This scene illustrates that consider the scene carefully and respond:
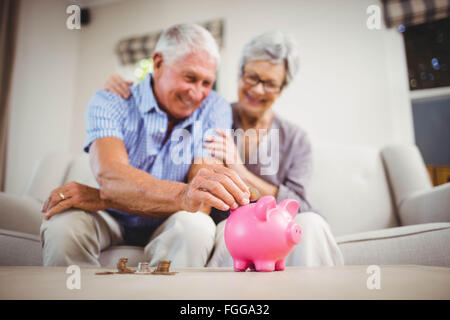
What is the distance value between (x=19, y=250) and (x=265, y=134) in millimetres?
896

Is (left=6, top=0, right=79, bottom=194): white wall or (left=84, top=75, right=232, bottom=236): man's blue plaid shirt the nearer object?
Result: (left=84, top=75, right=232, bottom=236): man's blue plaid shirt

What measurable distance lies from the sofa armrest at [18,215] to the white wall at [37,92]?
1463mm

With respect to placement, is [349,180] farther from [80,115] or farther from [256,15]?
[80,115]

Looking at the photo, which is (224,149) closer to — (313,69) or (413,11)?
(313,69)

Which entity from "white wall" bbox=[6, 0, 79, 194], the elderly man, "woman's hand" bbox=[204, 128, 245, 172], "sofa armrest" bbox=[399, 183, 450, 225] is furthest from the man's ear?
"white wall" bbox=[6, 0, 79, 194]

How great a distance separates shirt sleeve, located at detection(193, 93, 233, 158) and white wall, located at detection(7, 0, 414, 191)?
135 centimetres

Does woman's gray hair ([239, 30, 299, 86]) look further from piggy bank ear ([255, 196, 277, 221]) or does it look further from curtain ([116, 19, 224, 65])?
curtain ([116, 19, 224, 65])

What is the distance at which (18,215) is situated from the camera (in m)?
1.19

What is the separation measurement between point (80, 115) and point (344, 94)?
2.04 metres

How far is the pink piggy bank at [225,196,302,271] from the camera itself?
654 millimetres

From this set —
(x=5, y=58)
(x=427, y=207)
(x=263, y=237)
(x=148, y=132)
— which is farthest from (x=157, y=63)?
(x=5, y=58)

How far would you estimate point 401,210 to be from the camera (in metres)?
1.41

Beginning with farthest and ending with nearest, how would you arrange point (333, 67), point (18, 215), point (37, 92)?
point (37, 92)
point (333, 67)
point (18, 215)
